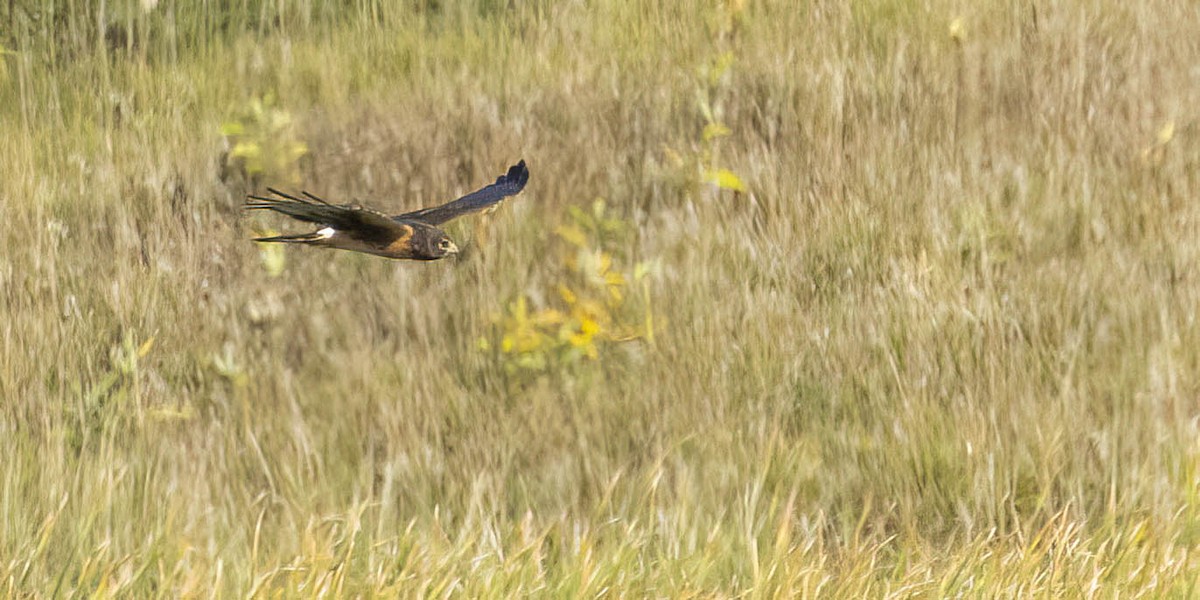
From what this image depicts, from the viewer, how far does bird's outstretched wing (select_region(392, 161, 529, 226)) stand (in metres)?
2.37

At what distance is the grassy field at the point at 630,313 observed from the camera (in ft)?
6.63

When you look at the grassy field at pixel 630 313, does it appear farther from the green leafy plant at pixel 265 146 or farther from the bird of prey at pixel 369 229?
the bird of prey at pixel 369 229

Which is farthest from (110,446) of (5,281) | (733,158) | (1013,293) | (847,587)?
(1013,293)

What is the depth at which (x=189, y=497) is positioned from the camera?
7.15 ft

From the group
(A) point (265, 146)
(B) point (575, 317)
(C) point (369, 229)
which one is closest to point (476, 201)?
(B) point (575, 317)

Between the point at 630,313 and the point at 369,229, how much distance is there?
2.27ft

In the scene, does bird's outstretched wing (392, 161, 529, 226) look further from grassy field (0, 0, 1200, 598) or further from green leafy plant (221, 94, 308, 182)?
green leafy plant (221, 94, 308, 182)

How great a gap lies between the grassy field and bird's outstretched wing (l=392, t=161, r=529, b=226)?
102 mm

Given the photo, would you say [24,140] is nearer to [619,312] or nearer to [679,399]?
[619,312]

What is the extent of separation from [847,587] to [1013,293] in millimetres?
799

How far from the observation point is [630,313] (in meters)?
2.55

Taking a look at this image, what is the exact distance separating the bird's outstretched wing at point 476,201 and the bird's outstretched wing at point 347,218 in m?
0.17

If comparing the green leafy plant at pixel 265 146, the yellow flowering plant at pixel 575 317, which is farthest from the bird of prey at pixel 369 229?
the green leafy plant at pixel 265 146

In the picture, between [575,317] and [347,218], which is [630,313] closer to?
[575,317]
